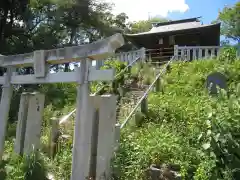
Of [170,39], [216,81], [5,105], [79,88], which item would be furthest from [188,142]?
[170,39]

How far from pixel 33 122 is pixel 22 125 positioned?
35 cm

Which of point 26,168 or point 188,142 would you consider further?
point 26,168

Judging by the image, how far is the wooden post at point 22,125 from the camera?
6.67 m

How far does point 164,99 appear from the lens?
8.88 metres

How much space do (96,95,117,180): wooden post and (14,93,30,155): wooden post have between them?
7.31 ft

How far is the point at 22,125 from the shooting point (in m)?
6.76

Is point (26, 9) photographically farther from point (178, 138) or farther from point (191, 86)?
point (178, 138)

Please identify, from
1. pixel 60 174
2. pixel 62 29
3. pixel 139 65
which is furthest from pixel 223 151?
pixel 62 29

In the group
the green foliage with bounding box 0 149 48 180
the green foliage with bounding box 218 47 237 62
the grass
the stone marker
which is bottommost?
the green foliage with bounding box 0 149 48 180

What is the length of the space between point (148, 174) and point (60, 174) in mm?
1955

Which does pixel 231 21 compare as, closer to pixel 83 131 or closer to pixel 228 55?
pixel 228 55

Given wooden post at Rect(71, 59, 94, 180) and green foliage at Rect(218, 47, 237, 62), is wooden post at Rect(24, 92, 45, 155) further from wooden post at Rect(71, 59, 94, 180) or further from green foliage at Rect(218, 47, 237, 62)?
green foliage at Rect(218, 47, 237, 62)

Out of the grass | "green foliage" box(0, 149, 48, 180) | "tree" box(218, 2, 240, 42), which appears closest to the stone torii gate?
"green foliage" box(0, 149, 48, 180)

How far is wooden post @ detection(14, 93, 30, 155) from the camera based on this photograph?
6672mm
